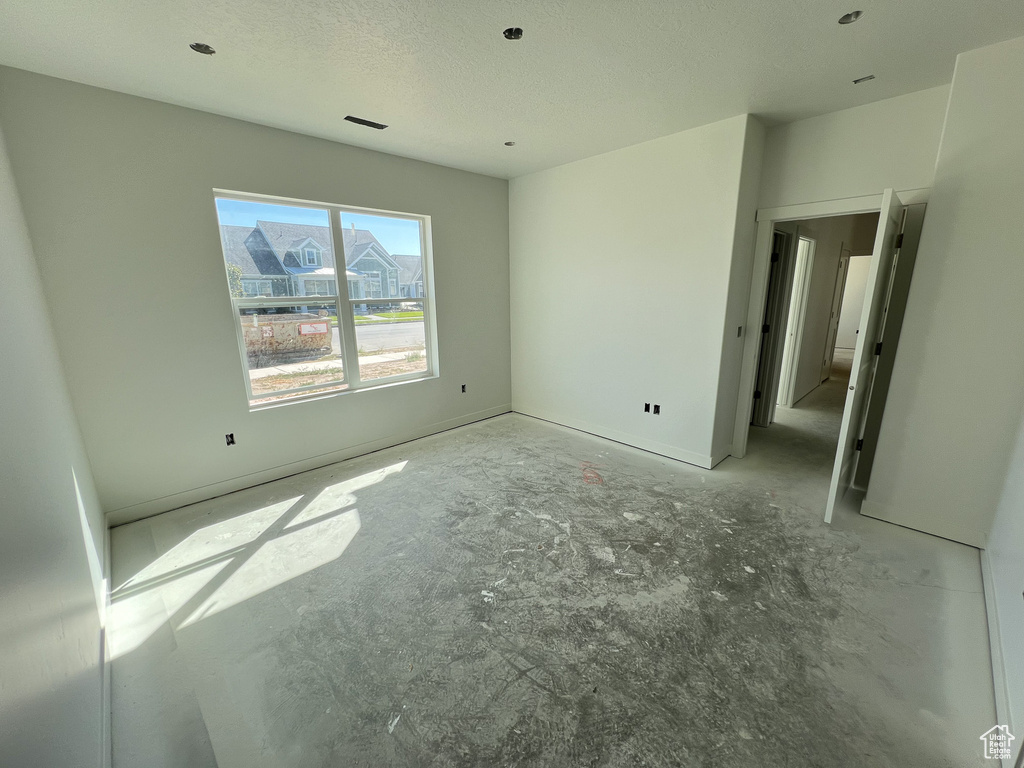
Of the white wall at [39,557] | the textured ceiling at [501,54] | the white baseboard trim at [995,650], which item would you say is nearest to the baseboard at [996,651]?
the white baseboard trim at [995,650]

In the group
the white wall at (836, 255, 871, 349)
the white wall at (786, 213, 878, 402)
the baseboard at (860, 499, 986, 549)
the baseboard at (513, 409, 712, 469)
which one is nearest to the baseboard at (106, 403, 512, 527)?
the baseboard at (513, 409, 712, 469)

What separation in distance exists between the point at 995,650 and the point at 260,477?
4.32 meters

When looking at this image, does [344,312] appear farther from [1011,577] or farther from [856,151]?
[1011,577]

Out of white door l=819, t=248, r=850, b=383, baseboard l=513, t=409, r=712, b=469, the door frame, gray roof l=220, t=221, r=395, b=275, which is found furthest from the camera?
white door l=819, t=248, r=850, b=383

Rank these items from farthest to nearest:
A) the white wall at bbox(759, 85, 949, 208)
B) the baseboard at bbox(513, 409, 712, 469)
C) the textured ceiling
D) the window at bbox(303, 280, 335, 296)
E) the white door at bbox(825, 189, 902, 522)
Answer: the baseboard at bbox(513, 409, 712, 469) → the window at bbox(303, 280, 335, 296) → the white wall at bbox(759, 85, 949, 208) → the white door at bbox(825, 189, 902, 522) → the textured ceiling

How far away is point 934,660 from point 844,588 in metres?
0.41

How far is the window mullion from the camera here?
3428mm

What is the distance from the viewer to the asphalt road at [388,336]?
3.75m

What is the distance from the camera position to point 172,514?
9.29 ft

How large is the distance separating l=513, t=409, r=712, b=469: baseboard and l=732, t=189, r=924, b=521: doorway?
1.51ft

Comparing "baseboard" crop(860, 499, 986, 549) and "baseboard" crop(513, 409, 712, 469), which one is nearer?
"baseboard" crop(860, 499, 986, 549)

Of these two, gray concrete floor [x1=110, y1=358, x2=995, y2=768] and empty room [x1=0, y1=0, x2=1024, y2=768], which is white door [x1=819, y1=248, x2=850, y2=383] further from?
gray concrete floor [x1=110, y1=358, x2=995, y2=768]

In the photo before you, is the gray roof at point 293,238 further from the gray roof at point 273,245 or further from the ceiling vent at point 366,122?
the ceiling vent at point 366,122

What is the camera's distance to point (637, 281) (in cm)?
364
